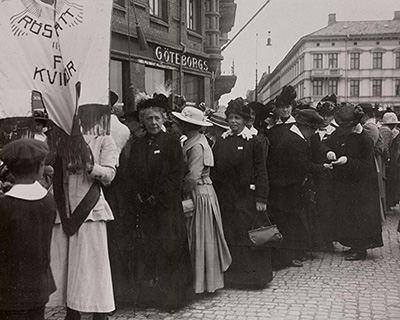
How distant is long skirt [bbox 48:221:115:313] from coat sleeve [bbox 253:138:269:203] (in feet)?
6.72

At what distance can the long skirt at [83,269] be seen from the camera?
4418 millimetres

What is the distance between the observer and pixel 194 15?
18.7 meters

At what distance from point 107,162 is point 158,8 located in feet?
36.6

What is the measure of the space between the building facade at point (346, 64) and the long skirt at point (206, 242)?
24056mm

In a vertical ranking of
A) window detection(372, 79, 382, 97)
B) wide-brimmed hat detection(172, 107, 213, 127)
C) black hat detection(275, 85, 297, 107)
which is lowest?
wide-brimmed hat detection(172, 107, 213, 127)

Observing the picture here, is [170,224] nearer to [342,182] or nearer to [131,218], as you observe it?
[131,218]

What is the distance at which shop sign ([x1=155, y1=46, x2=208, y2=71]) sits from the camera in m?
A: 14.9

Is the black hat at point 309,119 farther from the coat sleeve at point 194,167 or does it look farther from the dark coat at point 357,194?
the coat sleeve at point 194,167

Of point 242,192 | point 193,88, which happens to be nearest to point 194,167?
point 242,192

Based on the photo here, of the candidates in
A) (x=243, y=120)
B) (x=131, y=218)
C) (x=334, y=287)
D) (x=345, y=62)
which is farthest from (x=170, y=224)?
(x=345, y=62)

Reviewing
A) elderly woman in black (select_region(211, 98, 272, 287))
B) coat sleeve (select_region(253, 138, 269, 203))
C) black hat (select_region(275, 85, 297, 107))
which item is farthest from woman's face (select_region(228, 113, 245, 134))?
black hat (select_region(275, 85, 297, 107))

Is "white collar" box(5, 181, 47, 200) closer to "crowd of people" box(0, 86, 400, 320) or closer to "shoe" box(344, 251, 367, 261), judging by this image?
"crowd of people" box(0, 86, 400, 320)

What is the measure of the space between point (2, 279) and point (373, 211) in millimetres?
5351

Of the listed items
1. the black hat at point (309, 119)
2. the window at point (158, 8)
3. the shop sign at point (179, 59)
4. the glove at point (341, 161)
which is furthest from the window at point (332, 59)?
the glove at point (341, 161)
